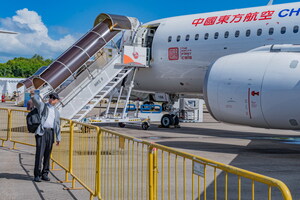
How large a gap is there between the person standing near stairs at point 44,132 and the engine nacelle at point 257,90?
5.03 meters

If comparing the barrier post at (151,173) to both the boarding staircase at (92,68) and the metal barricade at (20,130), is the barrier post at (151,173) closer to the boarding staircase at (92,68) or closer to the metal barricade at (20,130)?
the metal barricade at (20,130)

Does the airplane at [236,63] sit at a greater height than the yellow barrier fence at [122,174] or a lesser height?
greater

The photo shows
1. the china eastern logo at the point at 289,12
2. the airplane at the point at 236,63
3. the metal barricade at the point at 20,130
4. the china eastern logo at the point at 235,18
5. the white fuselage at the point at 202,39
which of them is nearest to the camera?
the airplane at the point at 236,63

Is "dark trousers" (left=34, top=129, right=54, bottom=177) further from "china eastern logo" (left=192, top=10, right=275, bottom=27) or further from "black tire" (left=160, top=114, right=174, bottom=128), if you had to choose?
"black tire" (left=160, top=114, right=174, bottom=128)

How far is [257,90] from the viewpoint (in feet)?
34.4

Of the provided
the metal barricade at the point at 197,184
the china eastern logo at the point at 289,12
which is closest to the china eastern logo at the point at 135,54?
the china eastern logo at the point at 289,12

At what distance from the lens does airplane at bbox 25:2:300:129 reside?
34.0 ft

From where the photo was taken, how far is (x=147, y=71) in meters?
18.8

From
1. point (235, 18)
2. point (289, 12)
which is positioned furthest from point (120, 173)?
point (235, 18)

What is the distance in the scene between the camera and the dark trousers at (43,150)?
25.7 feet

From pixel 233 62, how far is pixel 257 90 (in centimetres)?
139

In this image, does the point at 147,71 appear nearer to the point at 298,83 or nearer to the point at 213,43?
the point at 213,43

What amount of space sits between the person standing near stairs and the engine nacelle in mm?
5034

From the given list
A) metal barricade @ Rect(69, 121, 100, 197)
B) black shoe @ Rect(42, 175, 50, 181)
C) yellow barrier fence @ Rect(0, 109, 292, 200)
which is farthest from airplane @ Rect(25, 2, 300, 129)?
black shoe @ Rect(42, 175, 50, 181)
